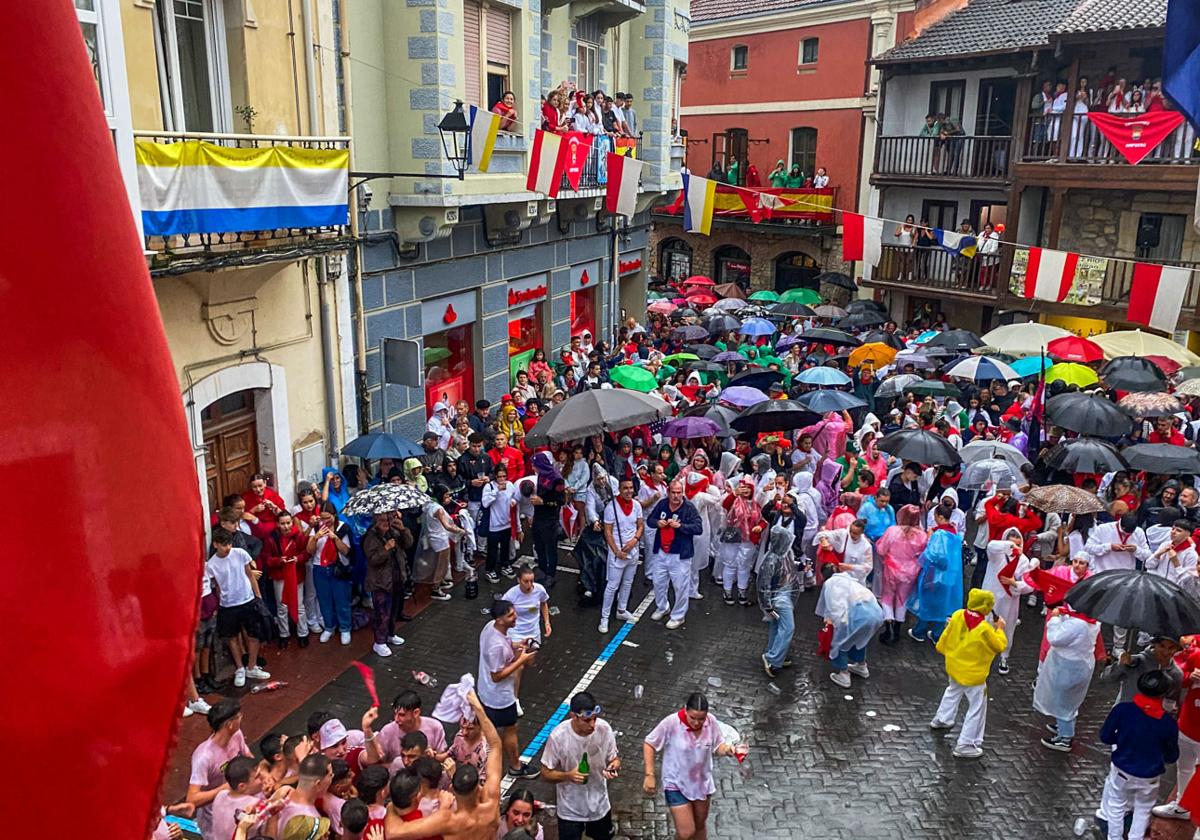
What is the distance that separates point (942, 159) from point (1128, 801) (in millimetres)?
23080

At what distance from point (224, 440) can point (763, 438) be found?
7.23 metres

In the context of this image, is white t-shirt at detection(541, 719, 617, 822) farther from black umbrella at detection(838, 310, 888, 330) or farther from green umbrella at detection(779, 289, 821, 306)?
green umbrella at detection(779, 289, 821, 306)

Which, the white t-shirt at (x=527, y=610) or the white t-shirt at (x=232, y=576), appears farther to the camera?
the white t-shirt at (x=232, y=576)

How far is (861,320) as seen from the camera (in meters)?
25.6

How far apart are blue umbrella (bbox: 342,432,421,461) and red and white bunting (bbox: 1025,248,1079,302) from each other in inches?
504

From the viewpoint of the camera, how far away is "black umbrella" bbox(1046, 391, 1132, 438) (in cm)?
1380

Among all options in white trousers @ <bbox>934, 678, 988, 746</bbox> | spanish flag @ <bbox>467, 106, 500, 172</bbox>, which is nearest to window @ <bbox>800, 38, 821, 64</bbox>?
spanish flag @ <bbox>467, 106, 500, 172</bbox>

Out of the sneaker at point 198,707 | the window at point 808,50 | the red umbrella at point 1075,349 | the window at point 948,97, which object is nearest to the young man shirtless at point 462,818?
the sneaker at point 198,707

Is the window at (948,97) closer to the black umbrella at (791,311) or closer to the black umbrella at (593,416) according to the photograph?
the black umbrella at (791,311)

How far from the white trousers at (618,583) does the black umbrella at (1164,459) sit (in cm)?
646

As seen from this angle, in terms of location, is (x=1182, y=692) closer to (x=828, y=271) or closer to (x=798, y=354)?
(x=798, y=354)

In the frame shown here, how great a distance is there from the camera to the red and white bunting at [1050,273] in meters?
19.0

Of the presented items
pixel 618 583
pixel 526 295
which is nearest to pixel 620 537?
pixel 618 583

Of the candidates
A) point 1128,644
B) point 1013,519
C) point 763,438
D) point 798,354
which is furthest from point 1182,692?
point 798,354
